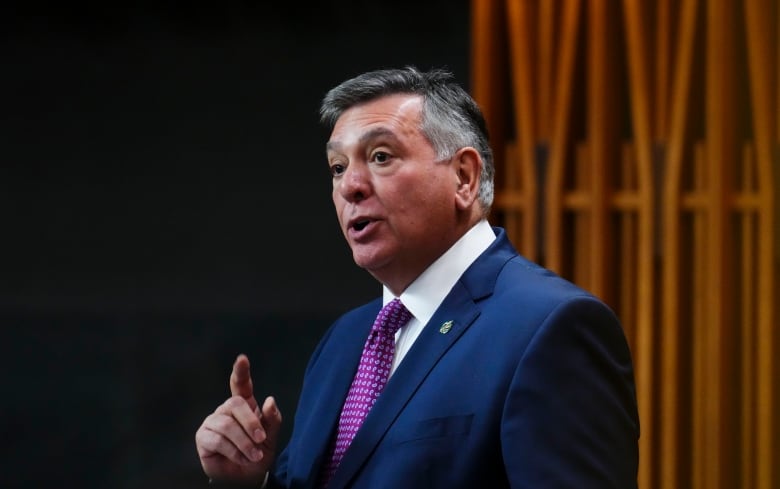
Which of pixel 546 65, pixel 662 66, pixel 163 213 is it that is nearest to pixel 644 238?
pixel 662 66

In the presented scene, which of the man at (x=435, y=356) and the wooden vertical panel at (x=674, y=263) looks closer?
the man at (x=435, y=356)

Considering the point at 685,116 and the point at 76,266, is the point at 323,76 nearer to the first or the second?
the point at 76,266

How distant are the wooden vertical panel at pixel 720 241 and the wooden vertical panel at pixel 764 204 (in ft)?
0.18

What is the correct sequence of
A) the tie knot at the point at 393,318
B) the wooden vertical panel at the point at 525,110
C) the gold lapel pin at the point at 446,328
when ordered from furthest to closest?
the wooden vertical panel at the point at 525,110
the tie knot at the point at 393,318
the gold lapel pin at the point at 446,328

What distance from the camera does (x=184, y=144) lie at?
13.5 ft

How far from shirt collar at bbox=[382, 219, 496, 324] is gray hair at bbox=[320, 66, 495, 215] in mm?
87

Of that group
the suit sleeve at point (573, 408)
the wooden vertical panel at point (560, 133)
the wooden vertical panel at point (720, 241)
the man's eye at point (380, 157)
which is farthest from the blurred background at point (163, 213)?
the suit sleeve at point (573, 408)

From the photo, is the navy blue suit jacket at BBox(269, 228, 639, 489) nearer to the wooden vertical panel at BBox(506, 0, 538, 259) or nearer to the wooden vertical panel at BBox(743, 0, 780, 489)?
the wooden vertical panel at BBox(743, 0, 780, 489)

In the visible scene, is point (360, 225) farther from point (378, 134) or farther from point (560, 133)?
point (560, 133)

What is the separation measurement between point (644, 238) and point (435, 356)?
1434 millimetres

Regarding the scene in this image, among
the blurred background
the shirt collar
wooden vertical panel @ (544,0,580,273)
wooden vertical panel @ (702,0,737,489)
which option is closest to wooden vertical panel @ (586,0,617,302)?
wooden vertical panel @ (544,0,580,273)

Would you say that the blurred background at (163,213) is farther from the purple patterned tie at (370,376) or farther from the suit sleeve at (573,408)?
the suit sleeve at (573,408)

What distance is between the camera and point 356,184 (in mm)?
1630

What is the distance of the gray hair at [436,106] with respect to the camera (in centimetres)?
167
